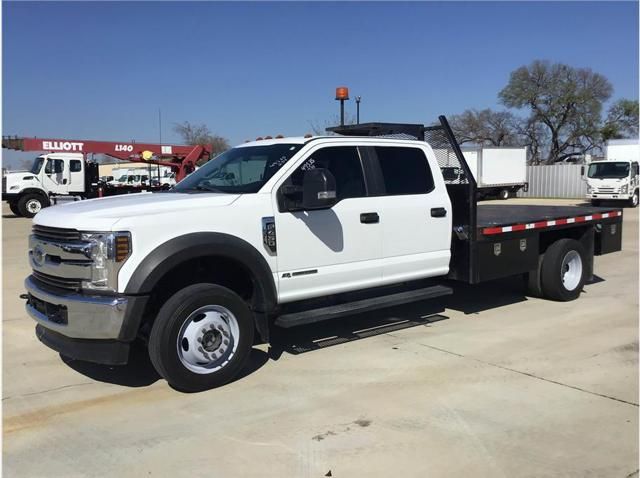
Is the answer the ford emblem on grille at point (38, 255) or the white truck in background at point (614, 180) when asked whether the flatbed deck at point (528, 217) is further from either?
the white truck in background at point (614, 180)

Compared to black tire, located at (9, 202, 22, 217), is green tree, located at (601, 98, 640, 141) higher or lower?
higher

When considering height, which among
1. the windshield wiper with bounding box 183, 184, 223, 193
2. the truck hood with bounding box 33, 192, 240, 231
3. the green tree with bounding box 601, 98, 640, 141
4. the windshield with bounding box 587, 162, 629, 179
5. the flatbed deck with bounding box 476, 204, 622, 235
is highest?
the green tree with bounding box 601, 98, 640, 141

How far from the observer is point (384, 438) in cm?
395

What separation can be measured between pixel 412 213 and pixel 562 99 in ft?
179

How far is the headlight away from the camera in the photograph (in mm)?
4434

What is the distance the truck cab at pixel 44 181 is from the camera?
81.7 ft

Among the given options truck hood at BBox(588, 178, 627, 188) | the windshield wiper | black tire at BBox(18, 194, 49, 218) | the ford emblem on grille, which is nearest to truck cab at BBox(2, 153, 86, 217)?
black tire at BBox(18, 194, 49, 218)

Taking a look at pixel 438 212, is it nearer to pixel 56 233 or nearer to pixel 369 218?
pixel 369 218

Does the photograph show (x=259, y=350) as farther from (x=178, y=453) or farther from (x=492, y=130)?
(x=492, y=130)

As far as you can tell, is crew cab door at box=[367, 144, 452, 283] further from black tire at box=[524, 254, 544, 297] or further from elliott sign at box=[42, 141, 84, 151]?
elliott sign at box=[42, 141, 84, 151]

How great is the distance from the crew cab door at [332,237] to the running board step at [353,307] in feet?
0.51

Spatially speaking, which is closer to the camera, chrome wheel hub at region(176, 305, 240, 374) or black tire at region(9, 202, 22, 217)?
chrome wheel hub at region(176, 305, 240, 374)

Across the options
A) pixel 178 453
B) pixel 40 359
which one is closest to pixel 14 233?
pixel 40 359

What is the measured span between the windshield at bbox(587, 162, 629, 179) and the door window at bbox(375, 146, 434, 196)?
80.3ft
